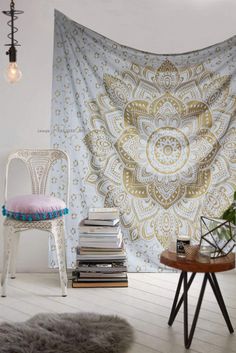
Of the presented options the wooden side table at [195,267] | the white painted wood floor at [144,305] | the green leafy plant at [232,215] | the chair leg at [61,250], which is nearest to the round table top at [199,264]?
the wooden side table at [195,267]

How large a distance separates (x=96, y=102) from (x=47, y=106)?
35 centimetres

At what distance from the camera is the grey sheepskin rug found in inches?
118

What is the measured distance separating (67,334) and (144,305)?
0.73 meters

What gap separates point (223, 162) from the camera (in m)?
4.41

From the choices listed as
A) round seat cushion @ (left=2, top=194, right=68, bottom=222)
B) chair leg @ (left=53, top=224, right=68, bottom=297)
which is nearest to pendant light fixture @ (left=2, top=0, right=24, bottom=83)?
round seat cushion @ (left=2, top=194, right=68, bottom=222)

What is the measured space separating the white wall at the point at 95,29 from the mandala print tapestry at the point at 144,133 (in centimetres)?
7

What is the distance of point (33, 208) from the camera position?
3.79 m

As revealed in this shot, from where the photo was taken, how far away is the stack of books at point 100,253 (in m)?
4.07

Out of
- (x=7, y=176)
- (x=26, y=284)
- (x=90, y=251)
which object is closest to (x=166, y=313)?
(x=90, y=251)

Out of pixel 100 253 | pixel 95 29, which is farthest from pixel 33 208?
pixel 95 29

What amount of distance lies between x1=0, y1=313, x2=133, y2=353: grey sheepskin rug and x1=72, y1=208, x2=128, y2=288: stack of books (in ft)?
2.14

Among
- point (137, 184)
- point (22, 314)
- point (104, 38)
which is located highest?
point (104, 38)

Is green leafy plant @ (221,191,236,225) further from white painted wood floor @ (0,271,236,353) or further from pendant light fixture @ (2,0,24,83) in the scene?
pendant light fixture @ (2,0,24,83)

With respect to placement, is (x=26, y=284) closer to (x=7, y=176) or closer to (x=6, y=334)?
(x=7, y=176)
